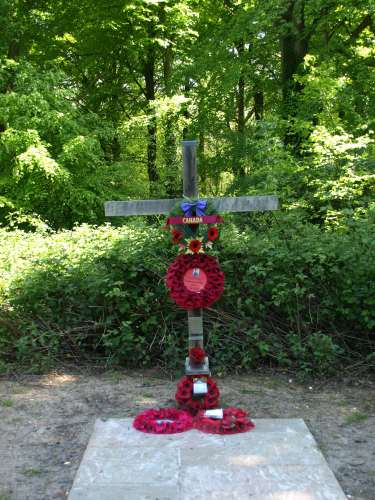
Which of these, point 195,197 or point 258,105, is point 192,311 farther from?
point 258,105

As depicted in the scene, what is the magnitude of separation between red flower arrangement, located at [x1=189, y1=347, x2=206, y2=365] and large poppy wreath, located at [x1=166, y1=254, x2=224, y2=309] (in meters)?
0.34

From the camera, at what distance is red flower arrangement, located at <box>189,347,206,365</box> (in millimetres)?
4367

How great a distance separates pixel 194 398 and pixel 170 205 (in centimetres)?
156

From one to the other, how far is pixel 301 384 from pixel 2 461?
2.78 metres

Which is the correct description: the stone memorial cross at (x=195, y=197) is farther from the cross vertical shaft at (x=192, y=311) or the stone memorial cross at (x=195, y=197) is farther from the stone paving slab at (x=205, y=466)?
the stone paving slab at (x=205, y=466)

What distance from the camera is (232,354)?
5488 mm

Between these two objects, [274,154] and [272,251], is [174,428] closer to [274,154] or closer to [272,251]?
[272,251]

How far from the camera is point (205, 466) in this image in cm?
347

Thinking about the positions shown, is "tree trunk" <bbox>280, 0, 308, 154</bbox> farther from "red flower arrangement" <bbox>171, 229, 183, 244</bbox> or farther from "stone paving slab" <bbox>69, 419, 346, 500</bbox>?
"stone paving slab" <bbox>69, 419, 346, 500</bbox>

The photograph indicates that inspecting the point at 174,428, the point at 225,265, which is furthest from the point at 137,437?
the point at 225,265

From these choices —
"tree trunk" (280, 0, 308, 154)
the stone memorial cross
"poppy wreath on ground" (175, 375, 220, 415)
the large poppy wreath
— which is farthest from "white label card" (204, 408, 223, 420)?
"tree trunk" (280, 0, 308, 154)

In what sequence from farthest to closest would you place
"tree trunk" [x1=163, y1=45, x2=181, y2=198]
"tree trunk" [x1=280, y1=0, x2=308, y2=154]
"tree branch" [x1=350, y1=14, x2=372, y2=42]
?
"tree trunk" [x1=163, y1=45, x2=181, y2=198]
"tree branch" [x1=350, y1=14, x2=372, y2=42]
"tree trunk" [x1=280, y1=0, x2=308, y2=154]

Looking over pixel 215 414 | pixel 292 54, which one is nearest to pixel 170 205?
pixel 215 414

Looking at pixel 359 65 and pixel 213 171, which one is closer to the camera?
pixel 359 65
